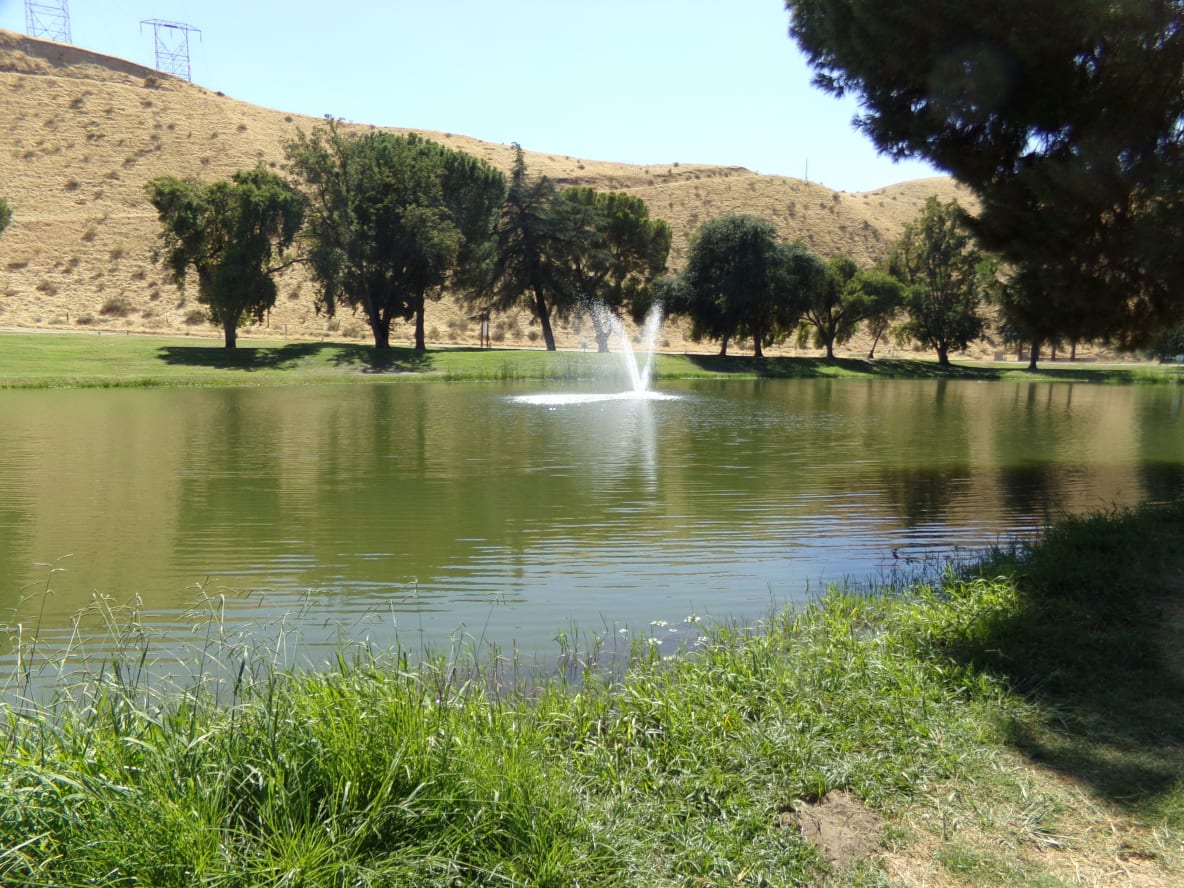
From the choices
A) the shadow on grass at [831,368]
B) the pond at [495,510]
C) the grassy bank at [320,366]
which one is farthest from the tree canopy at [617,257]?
the pond at [495,510]

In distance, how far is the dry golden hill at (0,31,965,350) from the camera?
224 ft

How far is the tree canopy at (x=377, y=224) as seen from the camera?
176ft

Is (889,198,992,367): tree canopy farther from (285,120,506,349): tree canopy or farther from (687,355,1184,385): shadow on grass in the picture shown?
(285,120,506,349): tree canopy

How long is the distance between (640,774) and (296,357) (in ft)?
162

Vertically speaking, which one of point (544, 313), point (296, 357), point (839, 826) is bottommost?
point (839, 826)

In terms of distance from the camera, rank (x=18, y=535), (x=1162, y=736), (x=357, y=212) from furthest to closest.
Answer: (x=357, y=212) < (x=18, y=535) < (x=1162, y=736)

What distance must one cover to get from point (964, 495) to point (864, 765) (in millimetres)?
11393

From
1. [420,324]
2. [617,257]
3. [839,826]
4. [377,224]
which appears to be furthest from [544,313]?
[839,826]

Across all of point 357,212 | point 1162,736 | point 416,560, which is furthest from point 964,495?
point 357,212

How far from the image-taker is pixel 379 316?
57.8m

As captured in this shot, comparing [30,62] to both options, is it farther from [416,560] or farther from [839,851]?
[839,851]

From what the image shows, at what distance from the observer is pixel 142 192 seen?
259 ft

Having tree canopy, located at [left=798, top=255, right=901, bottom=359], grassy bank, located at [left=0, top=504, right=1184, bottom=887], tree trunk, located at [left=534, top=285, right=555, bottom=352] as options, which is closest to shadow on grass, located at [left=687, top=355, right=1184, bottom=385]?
tree canopy, located at [left=798, top=255, right=901, bottom=359]

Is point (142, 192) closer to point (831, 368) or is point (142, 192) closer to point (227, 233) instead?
point (227, 233)
